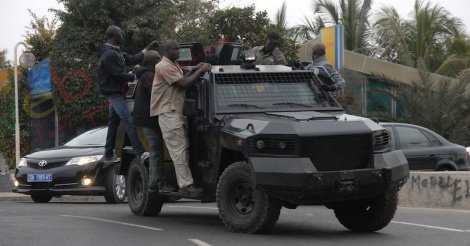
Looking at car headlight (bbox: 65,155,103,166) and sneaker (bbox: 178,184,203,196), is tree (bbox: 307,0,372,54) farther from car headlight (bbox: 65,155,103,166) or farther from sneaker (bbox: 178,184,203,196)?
sneaker (bbox: 178,184,203,196)

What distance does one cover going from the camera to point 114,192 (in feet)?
49.8

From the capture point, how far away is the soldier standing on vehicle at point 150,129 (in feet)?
35.6

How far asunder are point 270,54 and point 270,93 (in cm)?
200

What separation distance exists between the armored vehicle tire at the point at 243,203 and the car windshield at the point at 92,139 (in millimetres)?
7146

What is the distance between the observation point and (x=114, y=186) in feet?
49.9

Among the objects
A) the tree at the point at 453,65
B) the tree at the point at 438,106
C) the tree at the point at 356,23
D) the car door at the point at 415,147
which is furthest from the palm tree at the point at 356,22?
the car door at the point at 415,147

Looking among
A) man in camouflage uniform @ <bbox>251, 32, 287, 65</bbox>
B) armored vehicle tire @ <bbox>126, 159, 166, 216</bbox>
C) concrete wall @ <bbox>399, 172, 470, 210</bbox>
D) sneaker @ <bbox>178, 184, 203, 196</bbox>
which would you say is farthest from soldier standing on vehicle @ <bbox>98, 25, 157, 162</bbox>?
concrete wall @ <bbox>399, 172, 470, 210</bbox>

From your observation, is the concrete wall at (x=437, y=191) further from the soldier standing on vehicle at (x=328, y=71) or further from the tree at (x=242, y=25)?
the tree at (x=242, y=25)

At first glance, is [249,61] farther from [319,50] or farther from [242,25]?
[242,25]

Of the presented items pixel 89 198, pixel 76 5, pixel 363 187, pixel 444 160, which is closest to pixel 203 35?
pixel 76 5

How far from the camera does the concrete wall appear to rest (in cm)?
1345

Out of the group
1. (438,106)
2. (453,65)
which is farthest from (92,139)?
(453,65)

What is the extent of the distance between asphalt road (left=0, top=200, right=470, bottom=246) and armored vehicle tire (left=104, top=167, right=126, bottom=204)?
243 cm

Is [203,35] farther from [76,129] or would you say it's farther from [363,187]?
[363,187]
